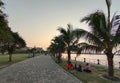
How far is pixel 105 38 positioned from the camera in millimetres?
19203

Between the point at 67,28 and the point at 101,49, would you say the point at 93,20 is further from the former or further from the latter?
the point at 67,28

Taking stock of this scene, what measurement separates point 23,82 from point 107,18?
915 cm

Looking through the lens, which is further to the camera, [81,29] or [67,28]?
[67,28]

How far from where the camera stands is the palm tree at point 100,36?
18.8 m

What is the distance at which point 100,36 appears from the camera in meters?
19.7

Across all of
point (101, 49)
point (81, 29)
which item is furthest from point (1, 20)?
point (101, 49)

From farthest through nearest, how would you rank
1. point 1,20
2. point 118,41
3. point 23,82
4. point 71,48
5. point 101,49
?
point 71,48 < point 1,20 < point 101,49 < point 118,41 < point 23,82

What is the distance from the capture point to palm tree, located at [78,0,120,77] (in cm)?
1881

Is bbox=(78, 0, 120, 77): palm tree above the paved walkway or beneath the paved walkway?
above

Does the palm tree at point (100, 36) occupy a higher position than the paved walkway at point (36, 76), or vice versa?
the palm tree at point (100, 36)

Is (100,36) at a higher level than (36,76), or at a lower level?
higher

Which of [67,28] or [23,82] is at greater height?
[67,28]

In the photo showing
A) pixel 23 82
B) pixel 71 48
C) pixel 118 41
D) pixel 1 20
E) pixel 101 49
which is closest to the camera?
pixel 23 82

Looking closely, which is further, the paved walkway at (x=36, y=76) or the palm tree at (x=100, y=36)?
the palm tree at (x=100, y=36)
